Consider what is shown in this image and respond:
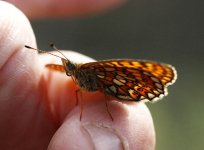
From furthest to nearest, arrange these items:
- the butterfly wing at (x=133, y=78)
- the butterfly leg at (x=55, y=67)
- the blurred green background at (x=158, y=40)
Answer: the blurred green background at (x=158, y=40), the butterfly leg at (x=55, y=67), the butterfly wing at (x=133, y=78)

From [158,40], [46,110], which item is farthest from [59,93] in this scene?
[158,40]

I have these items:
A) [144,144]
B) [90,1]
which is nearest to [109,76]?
[144,144]

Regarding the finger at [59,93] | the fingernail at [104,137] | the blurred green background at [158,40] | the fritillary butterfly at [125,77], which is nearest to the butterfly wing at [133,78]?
the fritillary butterfly at [125,77]

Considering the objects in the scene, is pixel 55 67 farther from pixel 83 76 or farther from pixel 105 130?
pixel 105 130

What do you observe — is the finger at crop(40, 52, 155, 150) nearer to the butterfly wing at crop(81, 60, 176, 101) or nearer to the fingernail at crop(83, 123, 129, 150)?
the fingernail at crop(83, 123, 129, 150)

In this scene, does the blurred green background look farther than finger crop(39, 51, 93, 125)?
Yes

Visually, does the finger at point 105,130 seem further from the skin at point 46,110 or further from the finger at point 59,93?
the finger at point 59,93

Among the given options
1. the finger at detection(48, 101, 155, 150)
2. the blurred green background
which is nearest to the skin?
the finger at detection(48, 101, 155, 150)
